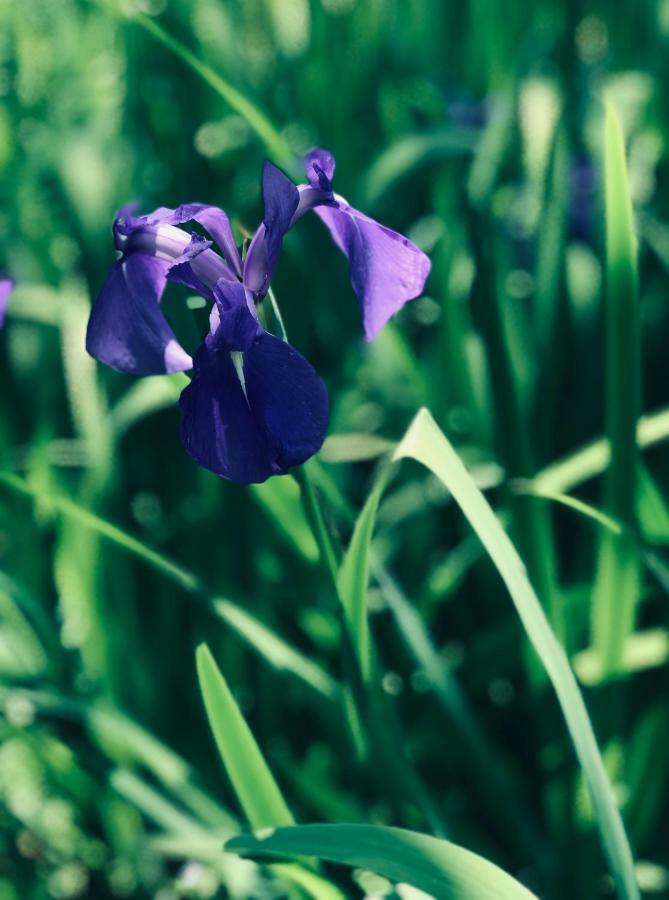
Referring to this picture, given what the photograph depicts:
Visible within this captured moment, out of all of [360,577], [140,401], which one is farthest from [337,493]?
[140,401]

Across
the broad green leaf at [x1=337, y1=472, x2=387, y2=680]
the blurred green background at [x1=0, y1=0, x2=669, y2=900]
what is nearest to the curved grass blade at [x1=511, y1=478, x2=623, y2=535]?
the blurred green background at [x1=0, y1=0, x2=669, y2=900]

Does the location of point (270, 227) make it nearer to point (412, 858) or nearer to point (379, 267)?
point (379, 267)

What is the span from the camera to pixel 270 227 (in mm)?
618

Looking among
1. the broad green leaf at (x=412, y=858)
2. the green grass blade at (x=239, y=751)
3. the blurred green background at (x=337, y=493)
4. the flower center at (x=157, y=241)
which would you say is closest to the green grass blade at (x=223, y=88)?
the blurred green background at (x=337, y=493)

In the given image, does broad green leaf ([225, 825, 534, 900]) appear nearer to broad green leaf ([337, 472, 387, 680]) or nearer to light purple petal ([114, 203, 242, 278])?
broad green leaf ([337, 472, 387, 680])

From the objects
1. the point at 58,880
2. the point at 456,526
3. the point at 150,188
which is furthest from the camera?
the point at 150,188

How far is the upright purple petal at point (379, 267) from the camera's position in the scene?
646mm

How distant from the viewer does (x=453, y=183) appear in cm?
137

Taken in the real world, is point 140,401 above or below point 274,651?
above

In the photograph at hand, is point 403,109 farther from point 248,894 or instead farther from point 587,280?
point 248,894

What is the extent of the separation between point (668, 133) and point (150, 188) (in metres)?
0.91

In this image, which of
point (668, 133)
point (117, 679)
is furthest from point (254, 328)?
point (668, 133)

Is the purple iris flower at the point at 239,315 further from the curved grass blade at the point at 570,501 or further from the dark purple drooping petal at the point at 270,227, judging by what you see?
the curved grass blade at the point at 570,501

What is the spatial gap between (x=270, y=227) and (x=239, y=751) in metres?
0.41
